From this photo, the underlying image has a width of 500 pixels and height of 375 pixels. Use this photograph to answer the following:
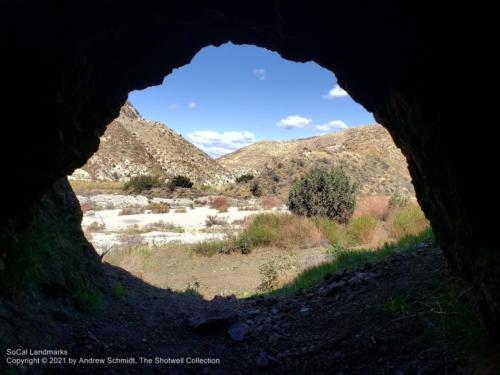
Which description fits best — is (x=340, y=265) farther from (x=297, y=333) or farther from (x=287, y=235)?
(x=287, y=235)

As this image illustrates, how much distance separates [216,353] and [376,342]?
1831 mm

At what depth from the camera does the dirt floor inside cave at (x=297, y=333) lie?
12.6 ft

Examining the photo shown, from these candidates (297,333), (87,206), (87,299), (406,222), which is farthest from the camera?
(87,206)

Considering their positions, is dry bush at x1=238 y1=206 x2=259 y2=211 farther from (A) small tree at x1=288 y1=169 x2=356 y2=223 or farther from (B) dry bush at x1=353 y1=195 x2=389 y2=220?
(B) dry bush at x1=353 y1=195 x2=389 y2=220

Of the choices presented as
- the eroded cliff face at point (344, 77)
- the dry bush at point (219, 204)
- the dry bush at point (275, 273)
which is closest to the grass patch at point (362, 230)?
the dry bush at point (275, 273)

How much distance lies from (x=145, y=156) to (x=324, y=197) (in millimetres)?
52578

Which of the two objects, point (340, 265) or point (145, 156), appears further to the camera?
point (145, 156)

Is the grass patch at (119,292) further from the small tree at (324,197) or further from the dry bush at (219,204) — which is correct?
the dry bush at (219,204)

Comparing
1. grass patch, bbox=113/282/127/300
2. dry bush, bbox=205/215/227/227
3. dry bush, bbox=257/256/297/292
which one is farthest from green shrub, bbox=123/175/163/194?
grass patch, bbox=113/282/127/300

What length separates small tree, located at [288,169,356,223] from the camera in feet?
51.0

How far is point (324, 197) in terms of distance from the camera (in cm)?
1572

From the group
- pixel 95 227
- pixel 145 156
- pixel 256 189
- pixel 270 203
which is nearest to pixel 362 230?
pixel 95 227

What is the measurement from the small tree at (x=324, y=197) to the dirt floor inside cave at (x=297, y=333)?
873 centimetres

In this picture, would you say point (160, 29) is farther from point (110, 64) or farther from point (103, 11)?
point (103, 11)
